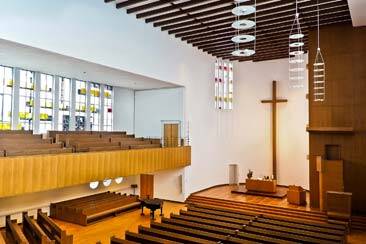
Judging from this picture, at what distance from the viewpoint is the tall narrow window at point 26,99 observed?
26.7ft

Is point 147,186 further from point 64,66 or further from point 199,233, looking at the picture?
point 199,233

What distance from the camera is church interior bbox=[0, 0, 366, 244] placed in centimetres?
598

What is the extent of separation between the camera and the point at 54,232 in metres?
5.31

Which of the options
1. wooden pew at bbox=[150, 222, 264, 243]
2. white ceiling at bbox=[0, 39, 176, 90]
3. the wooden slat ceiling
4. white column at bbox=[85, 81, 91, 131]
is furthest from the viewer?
white column at bbox=[85, 81, 91, 131]

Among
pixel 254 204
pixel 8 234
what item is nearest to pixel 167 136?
pixel 254 204

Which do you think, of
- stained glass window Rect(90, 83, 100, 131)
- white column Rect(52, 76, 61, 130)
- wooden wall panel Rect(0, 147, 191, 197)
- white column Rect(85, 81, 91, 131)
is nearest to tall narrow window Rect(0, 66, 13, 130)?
white column Rect(52, 76, 61, 130)

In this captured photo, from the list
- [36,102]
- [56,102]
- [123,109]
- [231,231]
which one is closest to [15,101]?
[36,102]

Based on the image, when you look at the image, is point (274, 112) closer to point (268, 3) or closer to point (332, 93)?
point (332, 93)

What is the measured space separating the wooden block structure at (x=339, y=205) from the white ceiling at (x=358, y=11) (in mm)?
4083

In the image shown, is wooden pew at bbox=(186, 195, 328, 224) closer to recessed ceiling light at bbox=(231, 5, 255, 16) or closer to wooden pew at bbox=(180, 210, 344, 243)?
wooden pew at bbox=(180, 210, 344, 243)

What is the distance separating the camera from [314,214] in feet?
26.5

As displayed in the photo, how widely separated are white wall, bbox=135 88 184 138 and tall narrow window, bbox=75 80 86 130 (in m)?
2.11

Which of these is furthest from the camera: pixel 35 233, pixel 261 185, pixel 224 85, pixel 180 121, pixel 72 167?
pixel 224 85

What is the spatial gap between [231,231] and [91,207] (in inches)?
142
